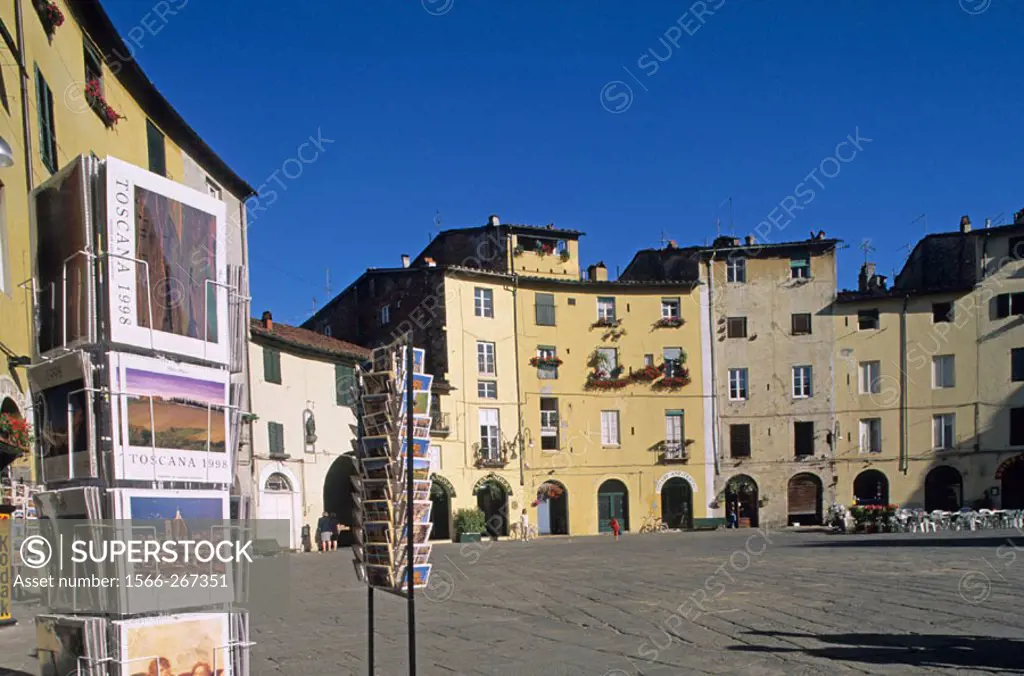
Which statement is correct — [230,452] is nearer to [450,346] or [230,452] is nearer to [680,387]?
A: [450,346]

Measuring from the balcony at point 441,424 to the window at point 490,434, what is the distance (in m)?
1.98

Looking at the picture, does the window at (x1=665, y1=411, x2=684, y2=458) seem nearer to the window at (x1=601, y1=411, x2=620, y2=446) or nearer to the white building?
the window at (x1=601, y1=411, x2=620, y2=446)

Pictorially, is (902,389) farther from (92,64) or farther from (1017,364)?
(92,64)

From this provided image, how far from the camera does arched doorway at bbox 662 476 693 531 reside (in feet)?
140

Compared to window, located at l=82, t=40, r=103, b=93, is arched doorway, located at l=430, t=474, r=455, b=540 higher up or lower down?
lower down

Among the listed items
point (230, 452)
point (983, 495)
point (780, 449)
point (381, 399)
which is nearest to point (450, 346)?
point (780, 449)

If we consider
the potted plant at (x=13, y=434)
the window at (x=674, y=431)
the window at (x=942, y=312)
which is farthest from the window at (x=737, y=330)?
the potted plant at (x=13, y=434)

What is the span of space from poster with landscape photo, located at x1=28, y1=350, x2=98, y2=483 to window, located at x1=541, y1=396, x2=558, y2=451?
36.8 metres

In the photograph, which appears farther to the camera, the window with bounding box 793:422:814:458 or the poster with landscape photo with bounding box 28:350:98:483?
the window with bounding box 793:422:814:458

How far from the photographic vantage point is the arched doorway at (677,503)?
4259cm

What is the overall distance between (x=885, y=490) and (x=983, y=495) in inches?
158

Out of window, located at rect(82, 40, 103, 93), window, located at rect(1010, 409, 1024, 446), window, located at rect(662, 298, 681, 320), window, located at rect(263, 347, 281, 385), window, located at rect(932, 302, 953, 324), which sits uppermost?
window, located at rect(82, 40, 103, 93)

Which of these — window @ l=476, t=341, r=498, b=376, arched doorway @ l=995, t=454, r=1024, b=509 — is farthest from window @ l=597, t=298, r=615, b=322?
arched doorway @ l=995, t=454, r=1024, b=509

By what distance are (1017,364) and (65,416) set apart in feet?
145
